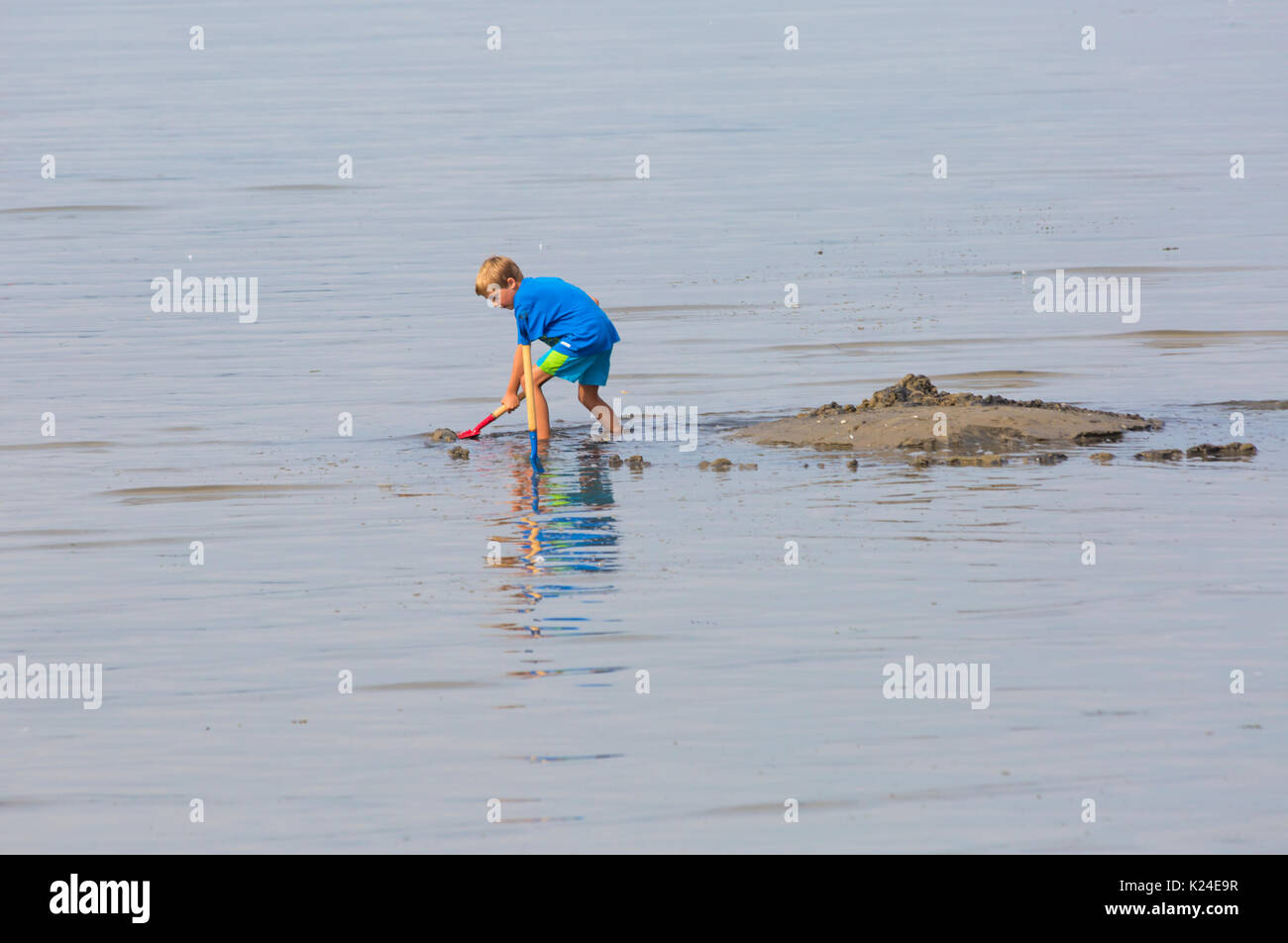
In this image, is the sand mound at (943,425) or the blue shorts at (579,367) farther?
the blue shorts at (579,367)

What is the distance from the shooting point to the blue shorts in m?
12.8

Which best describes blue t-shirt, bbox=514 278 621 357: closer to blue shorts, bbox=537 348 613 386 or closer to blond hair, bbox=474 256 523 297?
blue shorts, bbox=537 348 613 386

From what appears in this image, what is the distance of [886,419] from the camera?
1259 centimetres

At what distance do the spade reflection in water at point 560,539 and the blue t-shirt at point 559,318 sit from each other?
2.56 ft

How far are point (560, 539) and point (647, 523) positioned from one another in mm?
615

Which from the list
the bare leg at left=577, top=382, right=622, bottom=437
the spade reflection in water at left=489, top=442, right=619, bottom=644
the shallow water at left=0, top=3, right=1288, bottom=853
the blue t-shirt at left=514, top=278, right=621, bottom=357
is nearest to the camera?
the shallow water at left=0, top=3, right=1288, bottom=853

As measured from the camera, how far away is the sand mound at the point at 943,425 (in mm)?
12203

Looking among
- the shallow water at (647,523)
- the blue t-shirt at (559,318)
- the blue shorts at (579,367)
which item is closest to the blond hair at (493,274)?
the blue t-shirt at (559,318)

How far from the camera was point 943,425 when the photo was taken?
40.4 ft

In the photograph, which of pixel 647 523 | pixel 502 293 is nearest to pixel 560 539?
pixel 647 523

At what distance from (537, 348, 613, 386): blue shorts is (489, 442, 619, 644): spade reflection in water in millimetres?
487

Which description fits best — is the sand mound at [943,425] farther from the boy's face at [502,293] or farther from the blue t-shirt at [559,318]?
the boy's face at [502,293]

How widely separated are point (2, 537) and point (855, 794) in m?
6.48

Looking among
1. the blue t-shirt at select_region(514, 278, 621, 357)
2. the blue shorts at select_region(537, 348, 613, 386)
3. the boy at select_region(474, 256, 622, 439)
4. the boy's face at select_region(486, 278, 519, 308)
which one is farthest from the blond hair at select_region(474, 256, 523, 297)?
the blue shorts at select_region(537, 348, 613, 386)
